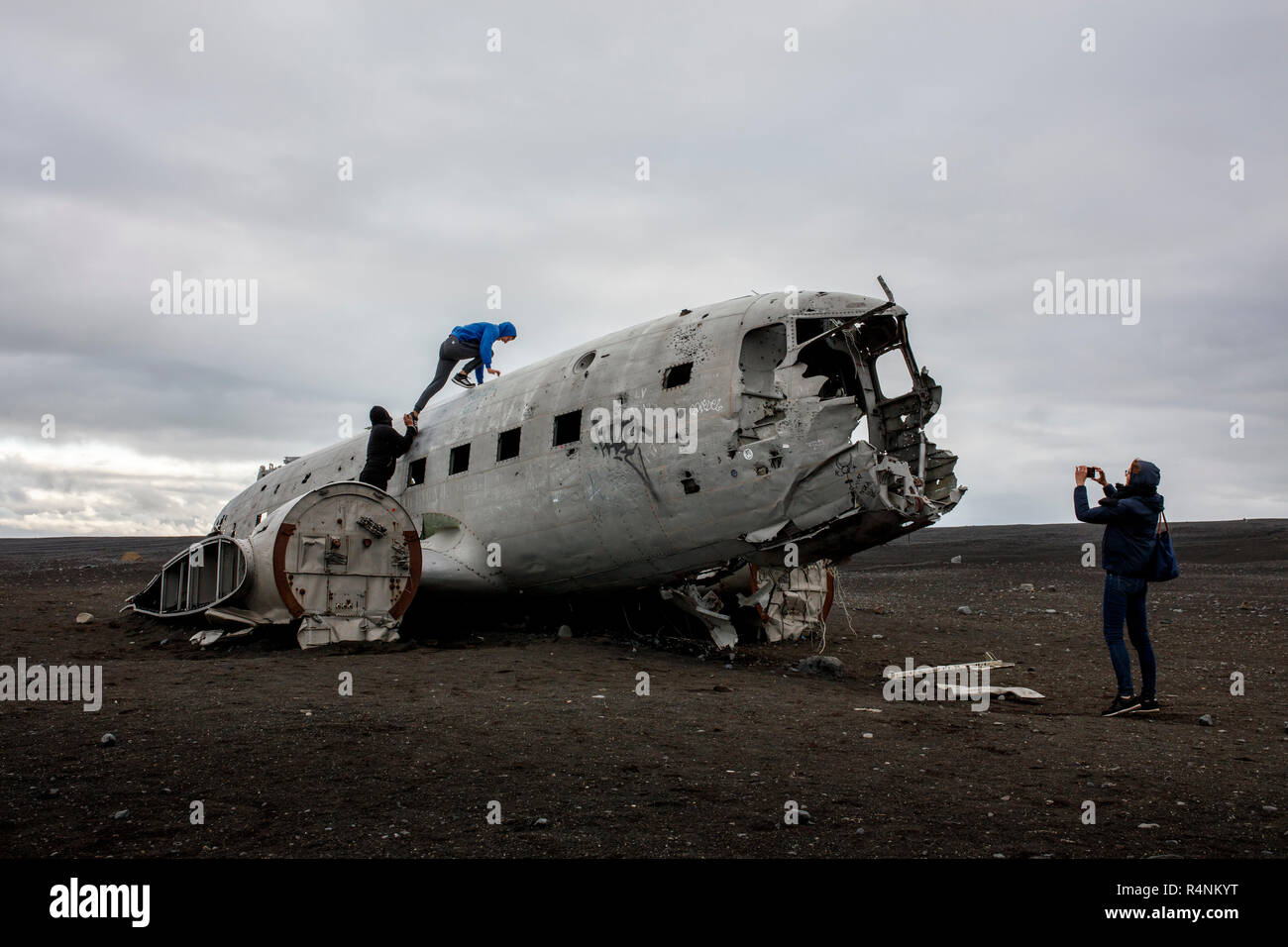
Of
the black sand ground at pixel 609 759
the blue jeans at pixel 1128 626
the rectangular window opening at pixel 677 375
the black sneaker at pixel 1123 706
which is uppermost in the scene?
the rectangular window opening at pixel 677 375

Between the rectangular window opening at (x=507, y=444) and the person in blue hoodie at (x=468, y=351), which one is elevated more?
the person in blue hoodie at (x=468, y=351)

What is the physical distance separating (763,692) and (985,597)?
52.3 ft

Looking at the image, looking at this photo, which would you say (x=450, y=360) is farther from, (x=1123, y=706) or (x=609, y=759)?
(x=1123, y=706)

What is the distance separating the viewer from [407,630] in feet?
48.3

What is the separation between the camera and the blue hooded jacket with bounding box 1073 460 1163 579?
8758mm

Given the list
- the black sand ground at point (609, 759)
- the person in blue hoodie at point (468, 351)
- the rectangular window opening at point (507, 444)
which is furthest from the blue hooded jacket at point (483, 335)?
the black sand ground at point (609, 759)

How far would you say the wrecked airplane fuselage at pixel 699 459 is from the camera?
10.0m

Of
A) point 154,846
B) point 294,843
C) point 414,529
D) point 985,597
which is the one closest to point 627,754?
point 294,843

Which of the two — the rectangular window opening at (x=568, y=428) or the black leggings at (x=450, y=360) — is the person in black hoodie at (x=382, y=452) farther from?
the rectangular window opening at (x=568, y=428)

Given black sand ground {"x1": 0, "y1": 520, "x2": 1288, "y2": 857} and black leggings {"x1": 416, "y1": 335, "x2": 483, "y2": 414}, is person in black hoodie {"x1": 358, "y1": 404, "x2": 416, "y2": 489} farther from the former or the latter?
black sand ground {"x1": 0, "y1": 520, "x2": 1288, "y2": 857}

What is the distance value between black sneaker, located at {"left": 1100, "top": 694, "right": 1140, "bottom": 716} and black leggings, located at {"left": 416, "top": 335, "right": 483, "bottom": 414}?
1076 cm

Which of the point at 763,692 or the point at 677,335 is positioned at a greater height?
the point at 677,335

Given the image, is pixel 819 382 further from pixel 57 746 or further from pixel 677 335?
pixel 57 746

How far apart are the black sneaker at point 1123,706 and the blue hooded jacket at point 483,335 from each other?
1061cm
